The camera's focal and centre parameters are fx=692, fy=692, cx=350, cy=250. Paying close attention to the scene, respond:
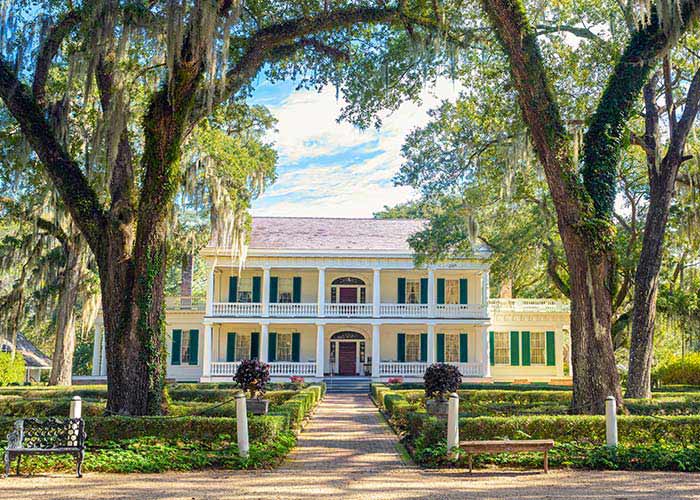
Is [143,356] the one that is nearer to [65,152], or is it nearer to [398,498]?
[65,152]

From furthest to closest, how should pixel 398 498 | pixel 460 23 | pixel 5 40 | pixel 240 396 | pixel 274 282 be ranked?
pixel 274 282
pixel 460 23
pixel 5 40
pixel 240 396
pixel 398 498

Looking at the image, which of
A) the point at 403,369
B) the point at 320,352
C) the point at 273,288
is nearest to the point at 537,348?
the point at 403,369

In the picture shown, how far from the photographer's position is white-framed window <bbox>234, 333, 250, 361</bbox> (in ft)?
95.8

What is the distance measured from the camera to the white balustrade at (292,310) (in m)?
27.9

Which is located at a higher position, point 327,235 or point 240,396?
point 327,235

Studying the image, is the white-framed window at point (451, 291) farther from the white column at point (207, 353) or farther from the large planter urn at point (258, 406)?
the large planter urn at point (258, 406)

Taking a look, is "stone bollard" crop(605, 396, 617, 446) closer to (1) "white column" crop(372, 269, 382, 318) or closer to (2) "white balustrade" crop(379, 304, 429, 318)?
(1) "white column" crop(372, 269, 382, 318)

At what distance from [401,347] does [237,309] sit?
6.95 metres

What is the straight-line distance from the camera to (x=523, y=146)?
12898 mm

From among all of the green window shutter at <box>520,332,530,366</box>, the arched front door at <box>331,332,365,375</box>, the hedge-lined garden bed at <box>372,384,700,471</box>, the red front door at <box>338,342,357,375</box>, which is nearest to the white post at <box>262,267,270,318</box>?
the arched front door at <box>331,332,365,375</box>

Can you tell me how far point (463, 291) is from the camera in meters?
28.8

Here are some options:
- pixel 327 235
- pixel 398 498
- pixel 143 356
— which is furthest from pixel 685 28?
pixel 327 235

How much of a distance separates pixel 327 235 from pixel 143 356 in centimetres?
1982

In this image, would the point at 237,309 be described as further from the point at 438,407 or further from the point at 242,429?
the point at 242,429
